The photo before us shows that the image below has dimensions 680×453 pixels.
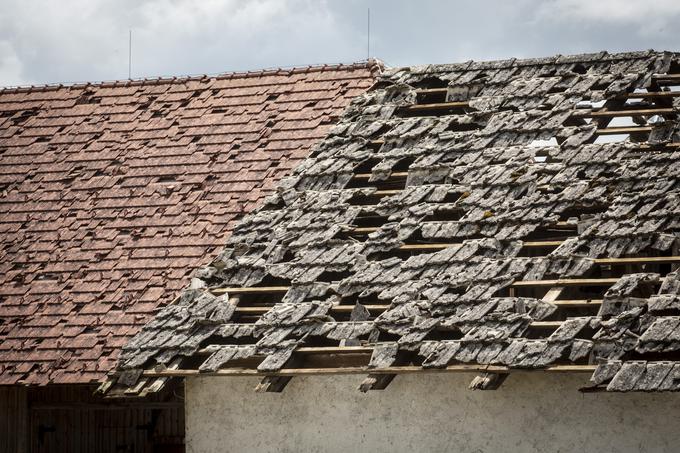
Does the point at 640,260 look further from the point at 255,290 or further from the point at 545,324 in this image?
the point at 255,290

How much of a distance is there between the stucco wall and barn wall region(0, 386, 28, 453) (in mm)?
3042

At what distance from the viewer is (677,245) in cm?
1440

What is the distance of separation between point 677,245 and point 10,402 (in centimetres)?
959

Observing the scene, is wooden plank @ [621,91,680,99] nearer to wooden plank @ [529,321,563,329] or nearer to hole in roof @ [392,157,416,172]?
hole in roof @ [392,157,416,172]

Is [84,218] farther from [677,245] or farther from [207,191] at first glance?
[677,245]

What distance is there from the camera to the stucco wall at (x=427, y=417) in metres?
13.3

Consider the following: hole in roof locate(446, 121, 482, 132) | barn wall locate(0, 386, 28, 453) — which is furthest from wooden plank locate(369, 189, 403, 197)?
barn wall locate(0, 386, 28, 453)

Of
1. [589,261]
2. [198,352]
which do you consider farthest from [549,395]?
[198,352]

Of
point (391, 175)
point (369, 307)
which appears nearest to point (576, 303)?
point (369, 307)

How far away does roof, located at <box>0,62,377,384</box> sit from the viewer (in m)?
16.0

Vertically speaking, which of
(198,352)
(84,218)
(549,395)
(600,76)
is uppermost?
(600,76)

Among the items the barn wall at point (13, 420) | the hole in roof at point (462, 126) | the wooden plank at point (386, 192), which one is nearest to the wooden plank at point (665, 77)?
the hole in roof at point (462, 126)

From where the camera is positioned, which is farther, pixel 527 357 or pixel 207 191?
pixel 207 191

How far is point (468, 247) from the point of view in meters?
14.9
